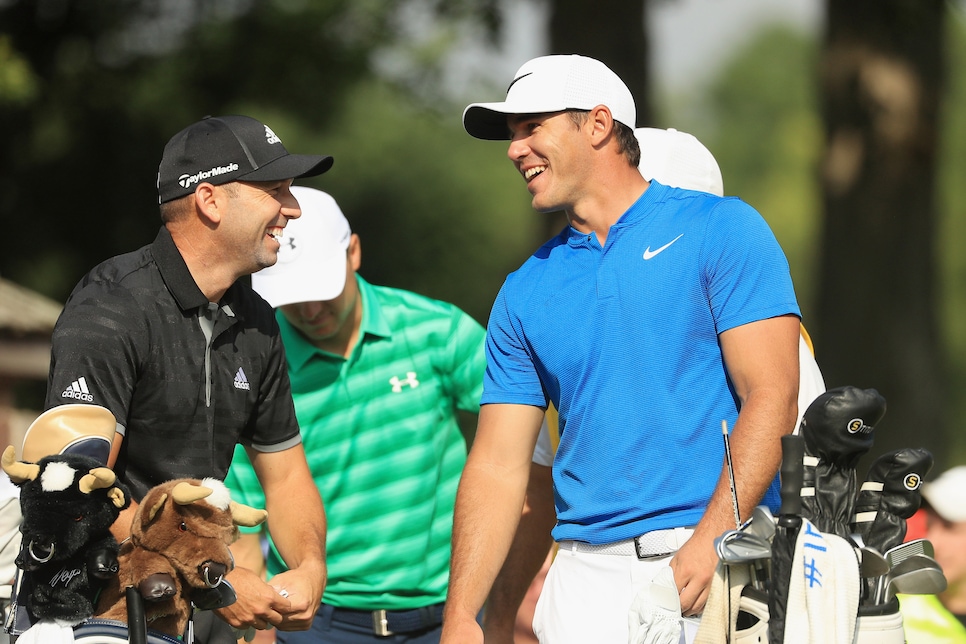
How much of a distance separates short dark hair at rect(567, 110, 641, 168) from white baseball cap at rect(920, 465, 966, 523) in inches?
76.1

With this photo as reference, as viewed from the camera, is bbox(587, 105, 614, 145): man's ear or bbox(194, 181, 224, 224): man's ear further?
bbox(587, 105, 614, 145): man's ear

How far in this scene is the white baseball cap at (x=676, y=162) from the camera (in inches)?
173

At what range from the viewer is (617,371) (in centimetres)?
365

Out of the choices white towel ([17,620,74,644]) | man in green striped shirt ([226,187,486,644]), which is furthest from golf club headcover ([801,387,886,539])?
man in green striped shirt ([226,187,486,644])

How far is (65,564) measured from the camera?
2.96m

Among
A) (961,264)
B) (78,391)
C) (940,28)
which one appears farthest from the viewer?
(961,264)

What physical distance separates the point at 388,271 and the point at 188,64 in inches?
137

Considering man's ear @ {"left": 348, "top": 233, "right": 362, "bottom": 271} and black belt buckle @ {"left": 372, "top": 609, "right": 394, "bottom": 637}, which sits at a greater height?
man's ear @ {"left": 348, "top": 233, "right": 362, "bottom": 271}

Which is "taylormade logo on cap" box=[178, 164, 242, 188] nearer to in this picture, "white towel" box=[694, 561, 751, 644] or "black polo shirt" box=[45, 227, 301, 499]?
"black polo shirt" box=[45, 227, 301, 499]

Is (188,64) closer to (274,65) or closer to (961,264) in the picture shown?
(274,65)

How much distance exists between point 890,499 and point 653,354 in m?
0.81

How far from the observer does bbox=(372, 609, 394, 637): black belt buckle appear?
5152mm

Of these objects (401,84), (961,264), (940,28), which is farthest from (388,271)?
(961,264)

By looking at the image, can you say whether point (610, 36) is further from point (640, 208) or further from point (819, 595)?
point (819, 595)
